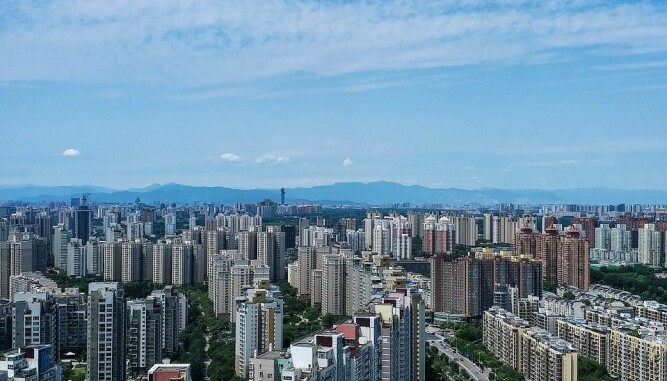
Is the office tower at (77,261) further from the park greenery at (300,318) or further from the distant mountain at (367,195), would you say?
the distant mountain at (367,195)

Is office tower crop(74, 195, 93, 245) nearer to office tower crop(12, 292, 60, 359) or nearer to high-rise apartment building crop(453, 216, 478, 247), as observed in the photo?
high-rise apartment building crop(453, 216, 478, 247)

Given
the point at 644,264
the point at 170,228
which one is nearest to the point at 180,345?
the point at 644,264

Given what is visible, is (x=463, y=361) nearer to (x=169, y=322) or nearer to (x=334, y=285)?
(x=334, y=285)

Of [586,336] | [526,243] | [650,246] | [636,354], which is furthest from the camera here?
[650,246]

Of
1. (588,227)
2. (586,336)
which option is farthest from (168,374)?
(588,227)

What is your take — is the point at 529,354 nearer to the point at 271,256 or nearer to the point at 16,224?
the point at 271,256

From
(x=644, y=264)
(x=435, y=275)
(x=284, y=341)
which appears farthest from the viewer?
(x=644, y=264)
